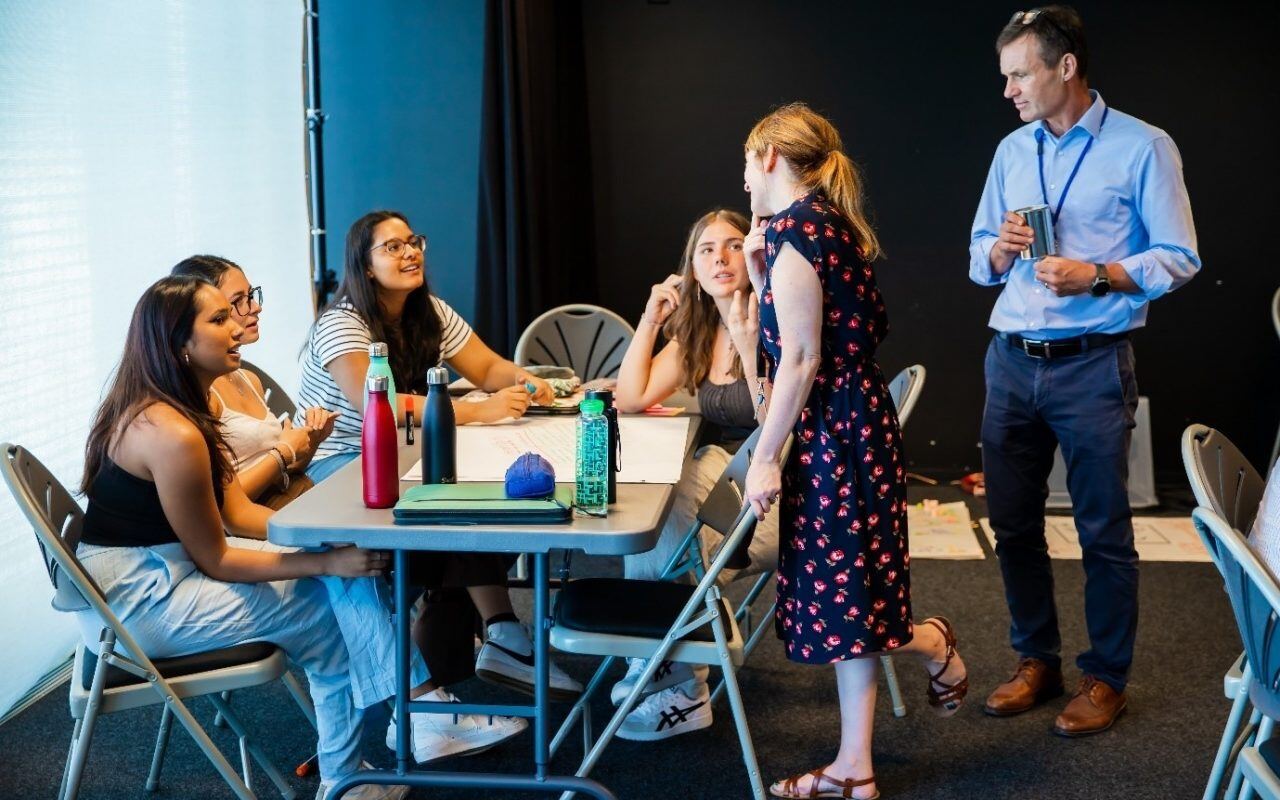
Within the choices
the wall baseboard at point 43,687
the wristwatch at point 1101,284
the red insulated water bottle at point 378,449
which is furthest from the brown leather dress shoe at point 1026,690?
the wall baseboard at point 43,687

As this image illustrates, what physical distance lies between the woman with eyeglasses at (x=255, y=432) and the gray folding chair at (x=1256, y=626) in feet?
5.66

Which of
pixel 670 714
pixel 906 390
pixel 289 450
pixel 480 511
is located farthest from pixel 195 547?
pixel 906 390

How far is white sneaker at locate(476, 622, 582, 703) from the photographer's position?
2.70 metres

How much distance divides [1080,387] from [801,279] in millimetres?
904

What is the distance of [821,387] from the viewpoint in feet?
7.78

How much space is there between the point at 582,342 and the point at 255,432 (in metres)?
1.55

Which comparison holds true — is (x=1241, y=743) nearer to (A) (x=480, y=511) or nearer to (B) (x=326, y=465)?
(A) (x=480, y=511)

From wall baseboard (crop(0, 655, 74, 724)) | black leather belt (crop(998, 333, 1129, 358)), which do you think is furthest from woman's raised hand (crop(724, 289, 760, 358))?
wall baseboard (crop(0, 655, 74, 724))

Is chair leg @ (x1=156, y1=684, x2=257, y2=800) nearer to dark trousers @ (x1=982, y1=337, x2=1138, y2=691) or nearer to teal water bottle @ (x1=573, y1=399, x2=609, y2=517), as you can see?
teal water bottle @ (x1=573, y1=399, x2=609, y2=517)

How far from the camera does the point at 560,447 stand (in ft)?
8.74

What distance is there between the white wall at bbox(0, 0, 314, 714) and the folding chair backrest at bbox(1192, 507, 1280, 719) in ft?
8.24

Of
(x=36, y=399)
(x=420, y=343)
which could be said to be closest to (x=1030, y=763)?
(x=420, y=343)

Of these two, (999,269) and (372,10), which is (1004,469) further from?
(372,10)

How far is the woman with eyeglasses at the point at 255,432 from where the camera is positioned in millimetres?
2615
